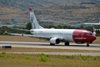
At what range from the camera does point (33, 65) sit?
942 inches

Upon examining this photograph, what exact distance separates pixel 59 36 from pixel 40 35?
6.46 metres

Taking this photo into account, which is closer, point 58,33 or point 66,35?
point 66,35

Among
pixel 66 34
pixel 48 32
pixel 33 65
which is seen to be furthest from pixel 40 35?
pixel 33 65

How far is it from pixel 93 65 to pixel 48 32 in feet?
134

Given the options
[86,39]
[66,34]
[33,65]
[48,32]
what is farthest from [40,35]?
[33,65]

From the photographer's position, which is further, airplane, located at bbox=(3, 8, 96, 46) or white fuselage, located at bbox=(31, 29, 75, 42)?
white fuselage, located at bbox=(31, 29, 75, 42)

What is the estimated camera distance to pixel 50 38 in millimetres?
63094

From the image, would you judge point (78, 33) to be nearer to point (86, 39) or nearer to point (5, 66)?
point (86, 39)

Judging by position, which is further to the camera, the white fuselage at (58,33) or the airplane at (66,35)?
the white fuselage at (58,33)

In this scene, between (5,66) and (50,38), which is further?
(50,38)

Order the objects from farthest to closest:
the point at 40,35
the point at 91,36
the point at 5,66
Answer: the point at 40,35, the point at 91,36, the point at 5,66

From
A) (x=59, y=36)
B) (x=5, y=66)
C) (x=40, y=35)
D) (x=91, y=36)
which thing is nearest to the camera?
(x=5, y=66)

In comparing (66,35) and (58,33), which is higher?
(58,33)

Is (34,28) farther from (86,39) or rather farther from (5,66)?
(5,66)
